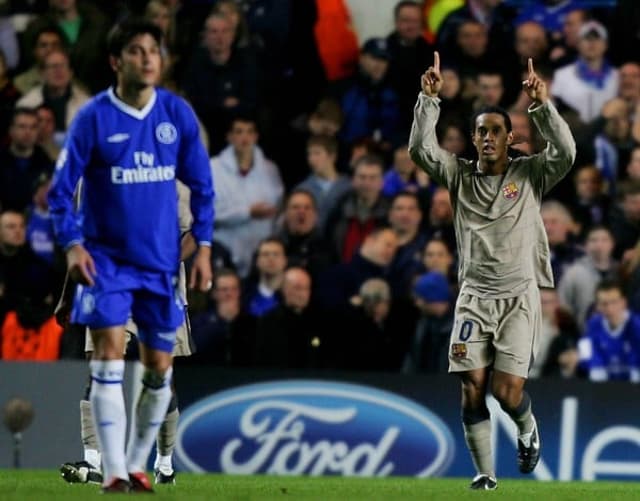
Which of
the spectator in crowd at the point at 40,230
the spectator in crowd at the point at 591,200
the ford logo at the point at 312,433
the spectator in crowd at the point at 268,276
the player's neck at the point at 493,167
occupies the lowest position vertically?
the ford logo at the point at 312,433

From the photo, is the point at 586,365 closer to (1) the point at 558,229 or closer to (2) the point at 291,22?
(1) the point at 558,229

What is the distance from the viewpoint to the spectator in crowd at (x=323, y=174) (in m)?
17.7

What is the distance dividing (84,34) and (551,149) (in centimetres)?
828

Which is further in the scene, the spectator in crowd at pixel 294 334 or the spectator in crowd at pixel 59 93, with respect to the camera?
the spectator in crowd at pixel 59 93

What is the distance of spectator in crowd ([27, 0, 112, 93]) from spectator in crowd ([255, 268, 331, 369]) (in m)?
3.63

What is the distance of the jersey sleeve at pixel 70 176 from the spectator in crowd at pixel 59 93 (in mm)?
8835

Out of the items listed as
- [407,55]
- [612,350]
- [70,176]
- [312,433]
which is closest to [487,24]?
[407,55]

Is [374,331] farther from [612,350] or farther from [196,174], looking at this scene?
[196,174]

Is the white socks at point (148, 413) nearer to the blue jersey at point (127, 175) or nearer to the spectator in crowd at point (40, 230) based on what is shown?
the blue jersey at point (127, 175)

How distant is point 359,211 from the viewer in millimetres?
17484

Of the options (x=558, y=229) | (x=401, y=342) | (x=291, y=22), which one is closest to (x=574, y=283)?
(x=558, y=229)

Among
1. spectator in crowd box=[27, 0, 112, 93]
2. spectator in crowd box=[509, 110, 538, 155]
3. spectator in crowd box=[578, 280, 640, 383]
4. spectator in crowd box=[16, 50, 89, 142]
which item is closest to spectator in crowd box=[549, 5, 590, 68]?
spectator in crowd box=[509, 110, 538, 155]

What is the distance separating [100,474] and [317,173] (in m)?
6.28

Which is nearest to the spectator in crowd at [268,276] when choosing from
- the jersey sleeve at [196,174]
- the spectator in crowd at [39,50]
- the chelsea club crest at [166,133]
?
→ the spectator in crowd at [39,50]
